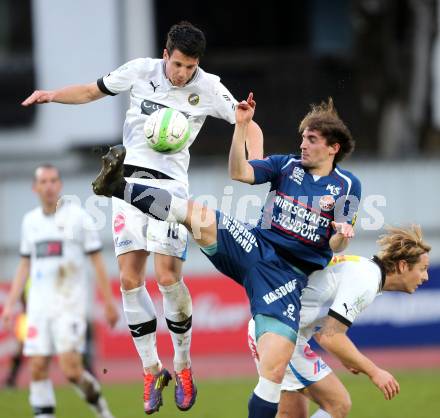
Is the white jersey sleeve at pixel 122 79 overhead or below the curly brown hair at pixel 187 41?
below

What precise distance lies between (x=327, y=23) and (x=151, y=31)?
475cm

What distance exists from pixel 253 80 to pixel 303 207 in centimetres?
1600

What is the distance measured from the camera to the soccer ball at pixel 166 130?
7.67 m

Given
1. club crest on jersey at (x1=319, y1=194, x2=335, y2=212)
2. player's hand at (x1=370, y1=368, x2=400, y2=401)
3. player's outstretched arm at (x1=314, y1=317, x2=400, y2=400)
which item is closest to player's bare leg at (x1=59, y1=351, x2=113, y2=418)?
player's outstretched arm at (x1=314, y1=317, x2=400, y2=400)

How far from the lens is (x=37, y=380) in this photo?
409 inches

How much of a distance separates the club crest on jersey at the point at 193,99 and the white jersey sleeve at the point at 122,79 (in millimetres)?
396

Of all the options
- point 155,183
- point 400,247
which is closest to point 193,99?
point 155,183

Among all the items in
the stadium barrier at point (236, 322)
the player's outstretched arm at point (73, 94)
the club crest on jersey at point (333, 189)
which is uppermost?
the player's outstretched arm at point (73, 94)

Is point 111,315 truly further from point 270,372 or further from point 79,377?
point 270,372

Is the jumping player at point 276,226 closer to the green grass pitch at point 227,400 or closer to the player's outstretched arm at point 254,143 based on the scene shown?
the player's outstretched arm at point 254,143

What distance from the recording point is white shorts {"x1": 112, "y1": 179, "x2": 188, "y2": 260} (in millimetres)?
8172

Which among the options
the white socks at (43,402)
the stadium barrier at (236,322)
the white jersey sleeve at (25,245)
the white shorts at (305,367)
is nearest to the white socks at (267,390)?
the white shorts at (305,367)

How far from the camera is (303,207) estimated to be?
7.82 meters

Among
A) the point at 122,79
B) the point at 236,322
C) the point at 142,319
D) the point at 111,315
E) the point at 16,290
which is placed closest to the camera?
the point at 122,79
